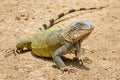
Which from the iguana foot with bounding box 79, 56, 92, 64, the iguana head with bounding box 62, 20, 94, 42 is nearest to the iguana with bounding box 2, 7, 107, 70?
the iguana head with bounding box 62, 20, 94, 42

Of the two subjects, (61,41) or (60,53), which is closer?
(60,53)

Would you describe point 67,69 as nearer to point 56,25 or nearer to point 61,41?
point 61,41

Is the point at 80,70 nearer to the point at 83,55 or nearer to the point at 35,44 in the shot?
the point at 83,55

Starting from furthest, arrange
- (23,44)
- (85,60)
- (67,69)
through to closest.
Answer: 1. (23,44)
2. (85,60)
3. (67,69)

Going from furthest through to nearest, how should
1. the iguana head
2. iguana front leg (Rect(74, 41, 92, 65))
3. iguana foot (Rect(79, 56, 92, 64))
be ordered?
iguana foot (Rect(79, 56, 92, 64)), iguana front leg (Rect(74, 41, 92, 65)), the iguana head

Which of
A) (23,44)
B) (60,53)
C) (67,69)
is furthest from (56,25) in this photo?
(67,69)

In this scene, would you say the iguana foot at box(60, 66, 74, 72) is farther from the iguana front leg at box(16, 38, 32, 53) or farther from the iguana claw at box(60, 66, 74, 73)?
the iguana front leg at box(16, 38, 32, 53)

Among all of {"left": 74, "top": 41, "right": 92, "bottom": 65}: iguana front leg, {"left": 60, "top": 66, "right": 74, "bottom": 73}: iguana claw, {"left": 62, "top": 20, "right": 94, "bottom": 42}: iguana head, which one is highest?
{"left": 62, "top": 20, "right": 94, "bottom": 42}: iguana head
